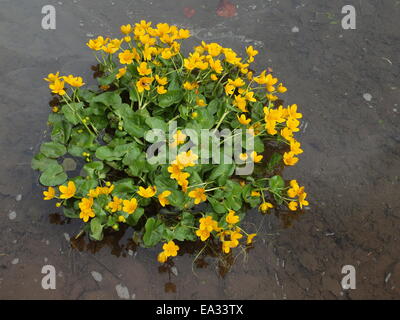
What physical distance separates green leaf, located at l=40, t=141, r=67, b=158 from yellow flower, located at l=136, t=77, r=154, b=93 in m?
0.51

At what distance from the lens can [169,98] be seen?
206cm

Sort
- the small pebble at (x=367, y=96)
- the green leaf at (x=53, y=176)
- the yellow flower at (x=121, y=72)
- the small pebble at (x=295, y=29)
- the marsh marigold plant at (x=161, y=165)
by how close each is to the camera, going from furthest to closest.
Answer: the small pebble at (x=295, y=29) → the small pebble at (x=367, y=96) → the yellow flower at (x=121, y=72) → the green leaf at (x=53, y=176) → the marsh marigold plant at (x=161, y=165)

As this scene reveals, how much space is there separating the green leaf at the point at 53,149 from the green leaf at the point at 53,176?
3.3 inches

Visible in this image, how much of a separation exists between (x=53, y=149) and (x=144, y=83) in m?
0.59

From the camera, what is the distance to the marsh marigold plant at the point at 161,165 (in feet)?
5.80

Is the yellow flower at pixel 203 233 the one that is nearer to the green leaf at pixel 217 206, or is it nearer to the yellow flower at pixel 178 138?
the green leaf at pixel 217 206

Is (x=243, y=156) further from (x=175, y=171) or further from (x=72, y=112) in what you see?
(x=72, y=112)

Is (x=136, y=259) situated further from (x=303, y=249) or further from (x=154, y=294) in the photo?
(x=303, y=249)

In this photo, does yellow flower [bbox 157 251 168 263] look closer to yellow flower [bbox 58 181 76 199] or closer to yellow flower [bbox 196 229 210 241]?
yellow flower [bbox 196 229 210 241]

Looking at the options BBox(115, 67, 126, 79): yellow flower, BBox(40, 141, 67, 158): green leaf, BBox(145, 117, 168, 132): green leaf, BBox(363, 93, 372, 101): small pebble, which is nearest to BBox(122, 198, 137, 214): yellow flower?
BBox(145, 117, 168, 132): green leaf

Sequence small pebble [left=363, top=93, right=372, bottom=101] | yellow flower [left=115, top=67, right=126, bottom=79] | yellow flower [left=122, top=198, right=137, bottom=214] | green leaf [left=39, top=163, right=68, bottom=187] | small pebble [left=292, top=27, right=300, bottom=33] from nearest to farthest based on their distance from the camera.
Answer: yellow flower [left=122, top=198, right=137, bottom=214], green leaf [left=39, top=163, right=68, bottom=187], yellow flower [left=115, top=67, right=126, bottom=79], small pebble [left=363, top=93, right=372, bottom=101], small pebble [left=292, top=27, right=300, bottom=33]

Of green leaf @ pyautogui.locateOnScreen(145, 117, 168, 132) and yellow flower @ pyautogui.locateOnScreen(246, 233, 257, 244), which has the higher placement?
green leaf @ pyautogui.locateOnScreen(145, 117, 168, 132)

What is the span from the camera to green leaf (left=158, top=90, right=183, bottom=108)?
80.6 inches

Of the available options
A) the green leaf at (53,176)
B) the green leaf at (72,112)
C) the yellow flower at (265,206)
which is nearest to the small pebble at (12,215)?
the green leaf at (53,176)
